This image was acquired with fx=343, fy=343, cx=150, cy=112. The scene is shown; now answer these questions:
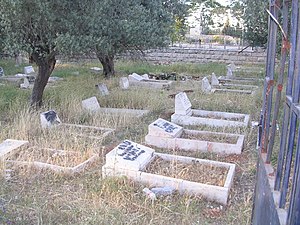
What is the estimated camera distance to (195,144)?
5.61 metres

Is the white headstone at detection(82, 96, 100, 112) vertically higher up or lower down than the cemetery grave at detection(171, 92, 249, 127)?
higher up

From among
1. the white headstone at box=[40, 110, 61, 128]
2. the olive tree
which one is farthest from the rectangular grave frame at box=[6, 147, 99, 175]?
the olive tree

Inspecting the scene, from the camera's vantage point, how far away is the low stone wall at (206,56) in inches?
749

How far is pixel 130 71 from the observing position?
15789 mm

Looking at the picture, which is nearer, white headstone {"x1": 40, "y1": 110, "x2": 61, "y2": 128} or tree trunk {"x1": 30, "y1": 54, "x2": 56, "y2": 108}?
white headstone {"x1": 40, "y1": 110, "x2": 61, "y2": 128}

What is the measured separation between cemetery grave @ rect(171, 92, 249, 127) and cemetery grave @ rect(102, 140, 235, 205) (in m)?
2.12

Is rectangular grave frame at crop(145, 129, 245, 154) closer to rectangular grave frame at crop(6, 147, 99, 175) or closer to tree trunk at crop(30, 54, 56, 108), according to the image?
rectangular grave frame at crop(6, 147, 99, 175)

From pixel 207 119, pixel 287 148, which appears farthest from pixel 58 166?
pixel 287 148

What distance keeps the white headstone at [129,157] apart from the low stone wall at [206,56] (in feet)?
48.2

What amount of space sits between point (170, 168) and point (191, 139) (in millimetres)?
1503

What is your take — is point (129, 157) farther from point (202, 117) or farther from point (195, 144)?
point (202, 117)

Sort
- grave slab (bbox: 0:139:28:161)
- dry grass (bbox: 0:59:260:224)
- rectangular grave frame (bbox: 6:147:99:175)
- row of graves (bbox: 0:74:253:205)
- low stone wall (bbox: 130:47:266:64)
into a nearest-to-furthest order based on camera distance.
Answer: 1. dry grass (bbox: 0:59:260:224)
2. row of graves (bbox: 0:74:253:205)
3. rectangular grave frame (bbox: 6:147:99:175)
4. grave slab (bbox: 0:139:28:161)
5. low stone wall (bbox: 130:47:266:64)

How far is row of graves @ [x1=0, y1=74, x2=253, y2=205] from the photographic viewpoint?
13.6 feet

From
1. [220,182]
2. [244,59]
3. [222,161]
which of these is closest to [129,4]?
[222,161]
